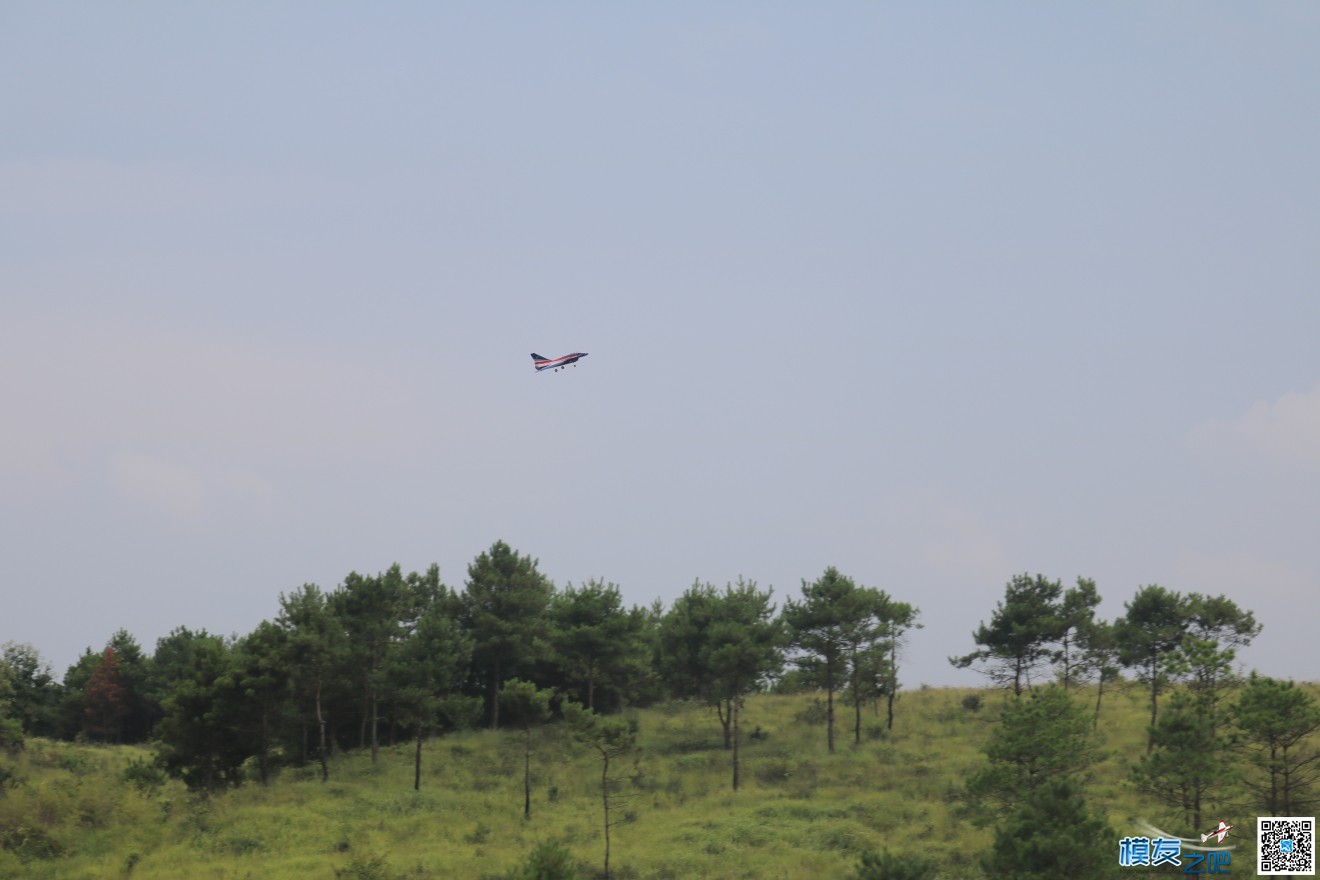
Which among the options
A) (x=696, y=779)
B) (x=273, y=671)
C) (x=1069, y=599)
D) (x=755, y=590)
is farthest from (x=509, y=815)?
(x=1069, y=599)

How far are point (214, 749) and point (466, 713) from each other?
15.9 meters

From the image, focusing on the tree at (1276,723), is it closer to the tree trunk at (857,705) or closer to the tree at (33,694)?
the tree trunk at (857,705)

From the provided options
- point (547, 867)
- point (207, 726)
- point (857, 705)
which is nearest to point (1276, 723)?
point (547, 867)

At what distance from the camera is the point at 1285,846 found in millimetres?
37594

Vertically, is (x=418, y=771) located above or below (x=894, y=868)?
below

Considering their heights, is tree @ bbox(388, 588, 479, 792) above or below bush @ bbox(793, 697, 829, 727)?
above

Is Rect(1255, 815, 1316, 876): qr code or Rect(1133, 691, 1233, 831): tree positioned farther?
Rect(1133, 691, 1233, 831): tree

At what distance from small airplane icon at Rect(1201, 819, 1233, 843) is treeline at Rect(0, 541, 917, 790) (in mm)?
26629

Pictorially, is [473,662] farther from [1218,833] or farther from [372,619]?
[1218,833]

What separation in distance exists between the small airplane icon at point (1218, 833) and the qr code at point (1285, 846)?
1076 millimetres

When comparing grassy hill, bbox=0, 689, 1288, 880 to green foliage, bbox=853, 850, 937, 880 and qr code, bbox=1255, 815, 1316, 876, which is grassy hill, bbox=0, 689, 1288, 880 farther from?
green foliage, bbox=853, 850, 937, 880

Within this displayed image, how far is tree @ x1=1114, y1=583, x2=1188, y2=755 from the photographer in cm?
6156

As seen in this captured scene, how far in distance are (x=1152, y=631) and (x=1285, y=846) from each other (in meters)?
25.5

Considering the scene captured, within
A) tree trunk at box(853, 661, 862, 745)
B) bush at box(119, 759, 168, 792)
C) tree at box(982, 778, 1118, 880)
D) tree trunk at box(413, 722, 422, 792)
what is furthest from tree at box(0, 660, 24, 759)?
tree at box(982, 778, 1118, 880)
